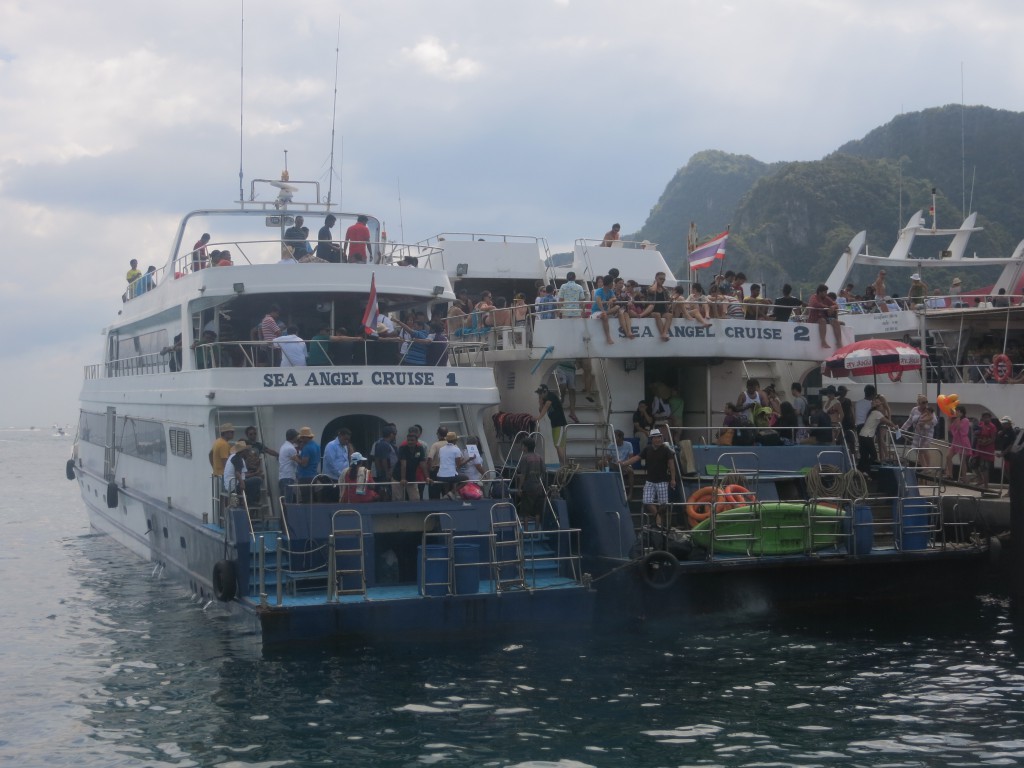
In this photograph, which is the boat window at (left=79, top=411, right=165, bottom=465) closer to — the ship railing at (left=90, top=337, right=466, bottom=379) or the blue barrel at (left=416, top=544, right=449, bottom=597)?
the ship railing at (left=90, top=337, right=466, bottom=379)

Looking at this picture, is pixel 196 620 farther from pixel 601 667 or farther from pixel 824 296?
pixel 824 296

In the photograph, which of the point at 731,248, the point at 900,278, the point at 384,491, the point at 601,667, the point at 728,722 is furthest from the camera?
the point at 731,248

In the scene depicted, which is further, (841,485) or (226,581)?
(841,485)

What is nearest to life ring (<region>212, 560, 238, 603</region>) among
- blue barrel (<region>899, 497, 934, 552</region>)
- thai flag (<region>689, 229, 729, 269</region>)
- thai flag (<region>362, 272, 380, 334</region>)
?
thai flag (<region>362, 272, 380, 334</region>)

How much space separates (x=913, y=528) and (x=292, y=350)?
9034 millimetres

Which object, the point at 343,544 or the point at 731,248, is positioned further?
the point at 731,248

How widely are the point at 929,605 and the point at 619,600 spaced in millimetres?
4901

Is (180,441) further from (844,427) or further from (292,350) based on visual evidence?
(844,427)

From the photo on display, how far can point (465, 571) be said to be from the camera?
42.3ft

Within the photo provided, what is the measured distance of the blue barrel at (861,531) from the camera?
15.4 metres

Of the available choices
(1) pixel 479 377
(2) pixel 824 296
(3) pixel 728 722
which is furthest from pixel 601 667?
(2) pixel 824 296

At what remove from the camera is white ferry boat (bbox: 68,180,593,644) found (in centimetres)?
1288

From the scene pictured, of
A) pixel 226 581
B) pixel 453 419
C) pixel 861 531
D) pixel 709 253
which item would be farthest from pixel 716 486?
pixel 709 253

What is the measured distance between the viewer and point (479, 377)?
1583cm
